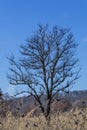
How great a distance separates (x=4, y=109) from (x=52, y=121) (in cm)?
84

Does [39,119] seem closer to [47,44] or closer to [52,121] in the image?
[52,121]

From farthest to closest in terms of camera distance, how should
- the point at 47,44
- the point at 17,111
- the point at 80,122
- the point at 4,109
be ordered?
the point at 47,44, the point at 17,111, the point at 4,109, the point at 80,122

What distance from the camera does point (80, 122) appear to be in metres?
6.31

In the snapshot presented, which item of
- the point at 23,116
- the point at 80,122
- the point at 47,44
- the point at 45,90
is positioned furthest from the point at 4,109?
the point at 47,44

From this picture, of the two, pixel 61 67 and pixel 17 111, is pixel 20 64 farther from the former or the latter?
pixel 17 111

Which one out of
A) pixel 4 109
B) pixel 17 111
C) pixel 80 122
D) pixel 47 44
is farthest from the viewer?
pixel 47 44

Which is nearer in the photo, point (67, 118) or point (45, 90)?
point (67, 118)

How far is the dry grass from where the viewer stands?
6273 mm

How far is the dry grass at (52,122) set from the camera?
20.6ft

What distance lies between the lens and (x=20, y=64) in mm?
42188

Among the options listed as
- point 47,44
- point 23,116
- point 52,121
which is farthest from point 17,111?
point 47,44

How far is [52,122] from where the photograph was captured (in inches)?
258

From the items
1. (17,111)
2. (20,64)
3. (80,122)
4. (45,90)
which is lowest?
(80,122)

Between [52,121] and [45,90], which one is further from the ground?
[45,90]
